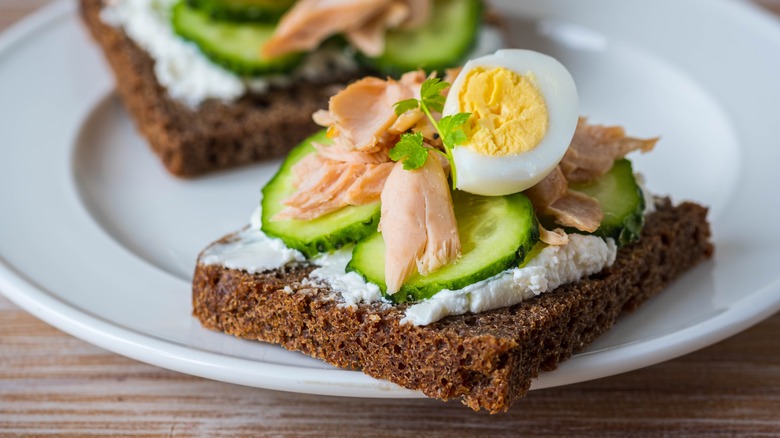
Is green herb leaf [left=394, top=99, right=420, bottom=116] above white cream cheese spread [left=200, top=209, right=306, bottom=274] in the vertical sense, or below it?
above

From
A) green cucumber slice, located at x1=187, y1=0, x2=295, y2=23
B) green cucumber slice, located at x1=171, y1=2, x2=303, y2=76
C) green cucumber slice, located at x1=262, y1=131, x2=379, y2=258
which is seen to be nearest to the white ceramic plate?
green cucumber slice, located at x1=262, y1=131, x2=379, y2=258

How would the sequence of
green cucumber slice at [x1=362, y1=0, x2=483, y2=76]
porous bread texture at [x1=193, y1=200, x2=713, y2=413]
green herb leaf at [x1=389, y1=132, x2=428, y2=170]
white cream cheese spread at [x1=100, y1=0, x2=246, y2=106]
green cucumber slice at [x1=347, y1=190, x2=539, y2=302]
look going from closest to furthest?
porous bread texture at [x1=193, y1=200, x2=713, y2=413] → green cucumber slice at [x1=347, y1=190, x2=539, y2=302] → green herb leaf at [x1=389, y1=132, x2=428, y2=170] → white cream cheese spread at [x1=100, y1=0, x2=246, y2=106] → green cucumber slice at [x1=362, y1=0, x2=483, y2=76]

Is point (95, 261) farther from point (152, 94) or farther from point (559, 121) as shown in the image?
point (559, 121)

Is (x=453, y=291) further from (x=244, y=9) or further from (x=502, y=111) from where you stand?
(x=244, y=9)

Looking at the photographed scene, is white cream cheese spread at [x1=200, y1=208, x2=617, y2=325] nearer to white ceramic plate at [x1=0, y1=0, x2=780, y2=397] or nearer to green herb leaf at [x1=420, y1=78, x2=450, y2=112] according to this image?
white ceramic plate at [x1=0, y1=0, x2=780, y2=397]

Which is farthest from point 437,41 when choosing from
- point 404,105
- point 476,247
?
point 476,247

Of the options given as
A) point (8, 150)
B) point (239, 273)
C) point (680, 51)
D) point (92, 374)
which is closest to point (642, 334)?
point (239, 273)

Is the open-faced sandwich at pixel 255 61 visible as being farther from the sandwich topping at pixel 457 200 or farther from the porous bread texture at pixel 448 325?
the porous bread texture at pixel 448 325

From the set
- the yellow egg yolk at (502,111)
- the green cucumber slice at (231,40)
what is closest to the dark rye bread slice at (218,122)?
the green cucumber slice at (231,40)
